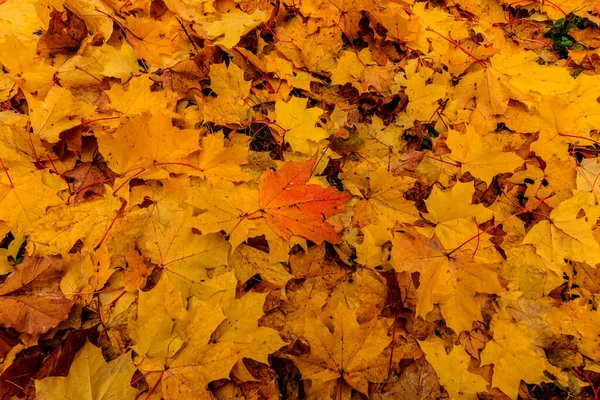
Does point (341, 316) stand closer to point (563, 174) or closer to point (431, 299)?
point (431, 299)

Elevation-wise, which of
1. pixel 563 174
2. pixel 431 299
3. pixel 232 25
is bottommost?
pixel 431 299

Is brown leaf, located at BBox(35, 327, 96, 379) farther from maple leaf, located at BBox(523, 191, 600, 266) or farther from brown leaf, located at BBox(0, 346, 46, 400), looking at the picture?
maple leaf, located at BBox(523, 191, 600, 266)

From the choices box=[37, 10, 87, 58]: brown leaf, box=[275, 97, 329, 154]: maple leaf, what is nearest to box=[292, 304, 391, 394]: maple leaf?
box=[275, 97, 329, 154]: maple leaf

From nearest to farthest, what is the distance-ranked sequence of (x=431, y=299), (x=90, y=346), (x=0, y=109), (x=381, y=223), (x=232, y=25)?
(x=90, y=346) < (x=431, y=299) < (x=381, y=223) < (x=0, y=109) < (x=232, y=25)

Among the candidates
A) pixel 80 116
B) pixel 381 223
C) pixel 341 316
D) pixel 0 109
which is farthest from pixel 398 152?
pixel 0 109

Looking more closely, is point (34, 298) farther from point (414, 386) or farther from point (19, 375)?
point (414, 386)

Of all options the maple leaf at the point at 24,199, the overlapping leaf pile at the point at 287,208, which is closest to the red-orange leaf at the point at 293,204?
the overlapping leaf pile at the point at 287,208
